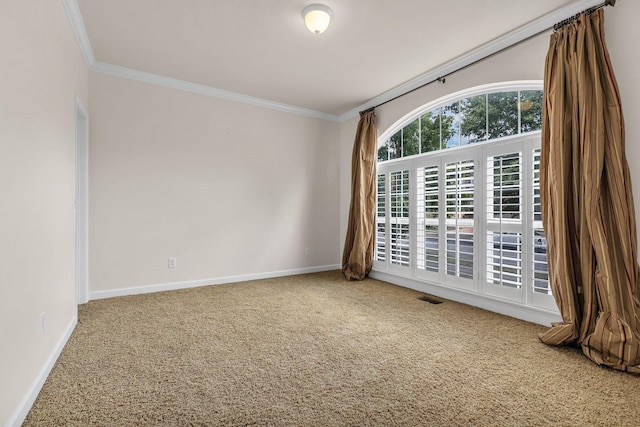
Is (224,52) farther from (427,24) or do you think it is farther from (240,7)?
(427,24)

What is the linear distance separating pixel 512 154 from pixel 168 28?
345 cm

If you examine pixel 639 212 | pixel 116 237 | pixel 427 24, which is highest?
pixel 427 24

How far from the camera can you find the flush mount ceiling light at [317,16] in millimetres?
2604

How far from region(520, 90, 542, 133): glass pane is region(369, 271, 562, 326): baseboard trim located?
66.7 inches

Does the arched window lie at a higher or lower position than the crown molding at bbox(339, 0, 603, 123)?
lower

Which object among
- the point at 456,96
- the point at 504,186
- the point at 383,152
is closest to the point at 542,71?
the point at 456,96

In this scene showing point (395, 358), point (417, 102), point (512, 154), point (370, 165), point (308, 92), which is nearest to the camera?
point (395, 358)

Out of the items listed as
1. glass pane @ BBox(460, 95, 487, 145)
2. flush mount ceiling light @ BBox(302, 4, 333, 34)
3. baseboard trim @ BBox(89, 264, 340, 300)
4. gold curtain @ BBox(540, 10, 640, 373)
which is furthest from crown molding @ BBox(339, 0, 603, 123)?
baseboard trim @ BBox(89, 264, 340, 300)

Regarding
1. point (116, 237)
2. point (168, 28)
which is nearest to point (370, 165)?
point (168, 28)

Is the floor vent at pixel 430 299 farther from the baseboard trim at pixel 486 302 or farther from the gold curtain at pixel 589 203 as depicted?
the gold curtain at pixel 589 203

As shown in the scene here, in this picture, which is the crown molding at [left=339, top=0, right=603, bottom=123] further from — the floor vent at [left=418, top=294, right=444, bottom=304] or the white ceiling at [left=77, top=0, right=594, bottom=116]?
the floor vent at [left=418, top=294, right=444, bottom=304]

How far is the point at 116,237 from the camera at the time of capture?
3.80m

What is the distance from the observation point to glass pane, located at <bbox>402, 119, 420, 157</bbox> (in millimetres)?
4285

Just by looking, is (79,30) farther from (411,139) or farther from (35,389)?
(411,139)
